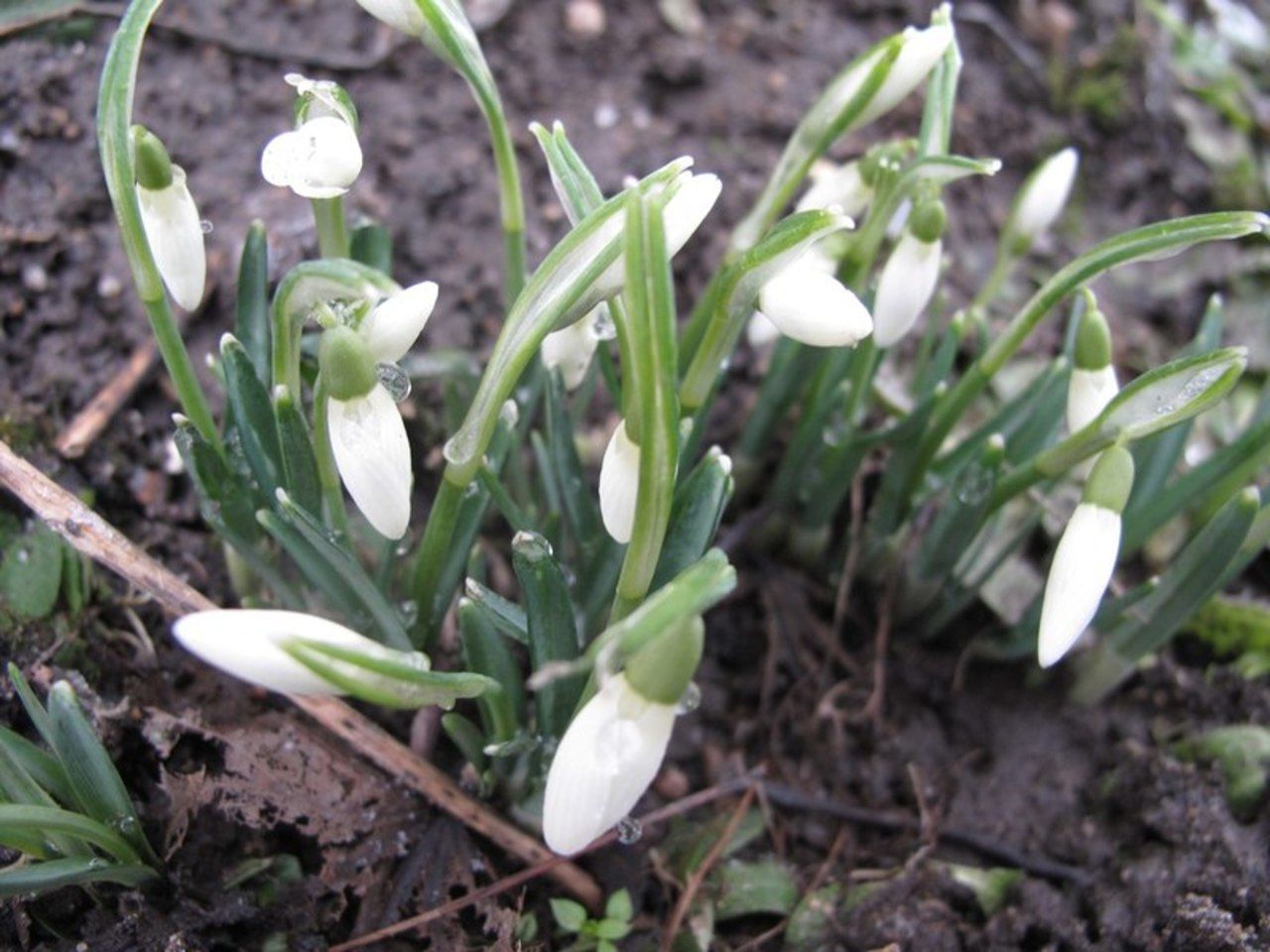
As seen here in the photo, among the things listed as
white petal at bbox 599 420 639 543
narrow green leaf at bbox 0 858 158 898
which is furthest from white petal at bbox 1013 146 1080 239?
narrow green leaf at bbox 0 858 158 898

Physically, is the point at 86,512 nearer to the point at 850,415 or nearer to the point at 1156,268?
the point at 850,415

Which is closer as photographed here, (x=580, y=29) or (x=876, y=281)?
(x=876, y=281)

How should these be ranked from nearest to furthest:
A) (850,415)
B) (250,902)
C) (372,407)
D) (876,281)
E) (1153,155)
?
(372,407) < (250,902) < (876,281) < (850,415) < (1153,155)

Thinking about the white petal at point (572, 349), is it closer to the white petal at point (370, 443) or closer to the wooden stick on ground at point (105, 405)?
the white petal at point (370, 443)

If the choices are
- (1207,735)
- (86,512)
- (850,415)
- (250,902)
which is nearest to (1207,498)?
(1207,735)

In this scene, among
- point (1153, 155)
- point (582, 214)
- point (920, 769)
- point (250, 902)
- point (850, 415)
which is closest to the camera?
point (582, 214)

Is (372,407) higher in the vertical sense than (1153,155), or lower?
higher

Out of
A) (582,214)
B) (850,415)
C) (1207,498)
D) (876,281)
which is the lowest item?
(1207,498)
